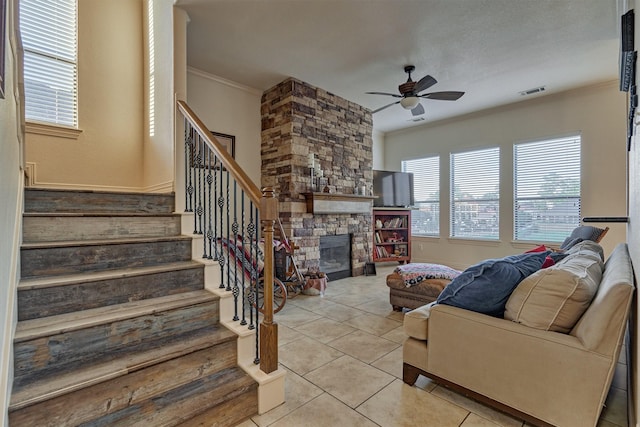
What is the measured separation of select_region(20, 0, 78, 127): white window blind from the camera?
9.71 ft

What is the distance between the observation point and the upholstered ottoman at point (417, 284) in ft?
10.1

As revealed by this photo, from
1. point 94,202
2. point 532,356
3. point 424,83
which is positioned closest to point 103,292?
point 94,202

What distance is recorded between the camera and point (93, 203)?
2350 millimetres

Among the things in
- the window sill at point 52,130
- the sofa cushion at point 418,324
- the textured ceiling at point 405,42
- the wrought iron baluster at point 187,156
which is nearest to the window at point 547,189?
the textured ceiling at point 405,42

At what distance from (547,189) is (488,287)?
4.52 meters

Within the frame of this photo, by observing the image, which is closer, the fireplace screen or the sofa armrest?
the sofa armrest

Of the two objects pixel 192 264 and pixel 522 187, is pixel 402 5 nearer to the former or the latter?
pixel 192 264

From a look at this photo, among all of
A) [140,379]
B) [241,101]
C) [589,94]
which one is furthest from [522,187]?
[140,379]

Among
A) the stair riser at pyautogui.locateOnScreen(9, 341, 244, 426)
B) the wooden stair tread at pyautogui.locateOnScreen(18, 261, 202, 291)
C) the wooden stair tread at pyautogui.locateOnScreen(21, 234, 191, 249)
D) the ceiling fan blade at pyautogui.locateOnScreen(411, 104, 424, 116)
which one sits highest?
the ceiling fan blade at pyautogui.locateOnScreen(411, 104, 424, 116)

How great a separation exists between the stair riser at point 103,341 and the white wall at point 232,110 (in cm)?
321

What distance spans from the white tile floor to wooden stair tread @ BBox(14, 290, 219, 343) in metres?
0.78

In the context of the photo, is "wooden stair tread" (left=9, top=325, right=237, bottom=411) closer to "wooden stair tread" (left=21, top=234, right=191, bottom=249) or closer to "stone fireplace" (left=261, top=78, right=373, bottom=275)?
"wooden stair tread" (left=21, top=234, right=191, bottom=249)

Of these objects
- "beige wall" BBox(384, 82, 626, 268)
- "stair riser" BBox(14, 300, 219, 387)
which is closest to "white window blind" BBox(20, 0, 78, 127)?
"stair riser" BBox(14, 300, 219, 387)

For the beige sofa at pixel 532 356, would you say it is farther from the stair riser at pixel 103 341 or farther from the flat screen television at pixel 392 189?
the flat screen television at pixel 392 189
